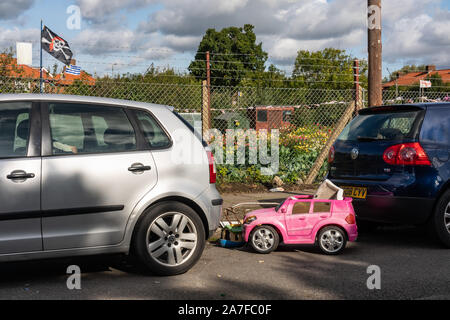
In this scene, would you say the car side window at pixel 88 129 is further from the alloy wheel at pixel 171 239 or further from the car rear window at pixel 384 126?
the car rear window at pixel 384 126

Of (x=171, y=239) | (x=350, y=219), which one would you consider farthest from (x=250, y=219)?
(x=171, y=239)

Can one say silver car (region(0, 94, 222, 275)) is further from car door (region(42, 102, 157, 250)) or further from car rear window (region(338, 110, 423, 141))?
car rear window (region(338, 110, 423, 141))

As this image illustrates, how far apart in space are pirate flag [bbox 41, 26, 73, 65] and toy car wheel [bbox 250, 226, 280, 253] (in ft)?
24.4

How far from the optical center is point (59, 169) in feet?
15.2

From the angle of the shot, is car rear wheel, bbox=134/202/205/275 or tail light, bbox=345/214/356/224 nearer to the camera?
car rear wheel, bbox=134/202/205/275

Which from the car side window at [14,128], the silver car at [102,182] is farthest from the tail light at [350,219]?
the car side window at [14,128]

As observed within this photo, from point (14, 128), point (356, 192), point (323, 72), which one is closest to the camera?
point (14, 128)

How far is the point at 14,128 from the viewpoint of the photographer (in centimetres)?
471

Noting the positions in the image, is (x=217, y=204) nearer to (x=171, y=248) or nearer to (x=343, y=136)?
(x=171, y=248)

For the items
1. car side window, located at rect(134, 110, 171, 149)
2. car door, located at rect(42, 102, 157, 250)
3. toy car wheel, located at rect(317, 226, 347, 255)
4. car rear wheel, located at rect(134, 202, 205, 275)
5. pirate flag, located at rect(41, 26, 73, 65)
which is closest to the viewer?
car door, located at rect(42, 102, 157, 250)

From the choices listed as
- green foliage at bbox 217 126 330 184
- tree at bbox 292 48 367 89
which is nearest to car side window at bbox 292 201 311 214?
green foliage at bbox 217 126 330 184

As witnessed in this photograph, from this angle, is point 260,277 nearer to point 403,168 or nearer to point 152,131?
point 152,131

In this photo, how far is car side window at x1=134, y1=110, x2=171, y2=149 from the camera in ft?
16.8

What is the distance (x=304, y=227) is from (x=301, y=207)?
229 millimetres
